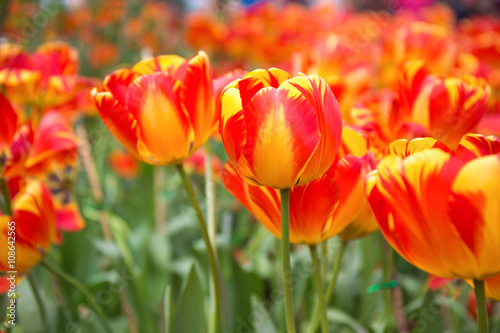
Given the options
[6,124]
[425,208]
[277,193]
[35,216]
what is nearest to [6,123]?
[6,124]

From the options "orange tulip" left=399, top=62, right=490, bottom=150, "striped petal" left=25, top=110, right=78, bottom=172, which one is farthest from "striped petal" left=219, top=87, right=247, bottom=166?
"striped petal" left=25, top=110, right=78, bottom=172

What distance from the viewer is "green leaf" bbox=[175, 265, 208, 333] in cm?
51

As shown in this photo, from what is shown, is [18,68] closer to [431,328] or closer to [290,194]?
[290,194]

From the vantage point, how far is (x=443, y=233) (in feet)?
0.95

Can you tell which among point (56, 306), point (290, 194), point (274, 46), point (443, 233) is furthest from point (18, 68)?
point (274, 46)

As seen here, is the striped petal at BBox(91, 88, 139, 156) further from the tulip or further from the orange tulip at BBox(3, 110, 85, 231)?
the tulip

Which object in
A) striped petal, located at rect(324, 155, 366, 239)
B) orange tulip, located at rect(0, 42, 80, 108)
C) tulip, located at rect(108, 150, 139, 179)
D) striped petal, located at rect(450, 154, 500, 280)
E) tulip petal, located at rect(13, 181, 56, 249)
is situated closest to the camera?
striped petal, located at rect(450, 154, 500, 280)

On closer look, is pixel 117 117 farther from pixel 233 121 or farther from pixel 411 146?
pixel 411 146

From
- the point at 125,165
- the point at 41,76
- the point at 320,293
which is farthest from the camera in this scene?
the point at 125,165

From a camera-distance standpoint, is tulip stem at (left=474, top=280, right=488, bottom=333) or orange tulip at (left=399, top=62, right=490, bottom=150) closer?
tulip stem at (left=474, top=280, right=488, bottom=333)

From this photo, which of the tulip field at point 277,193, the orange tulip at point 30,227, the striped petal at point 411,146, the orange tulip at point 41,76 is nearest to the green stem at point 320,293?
the tulip field at point 277,193

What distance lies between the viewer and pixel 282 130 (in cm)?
32

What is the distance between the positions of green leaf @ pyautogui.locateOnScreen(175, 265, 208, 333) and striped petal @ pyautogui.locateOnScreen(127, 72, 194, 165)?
0.16m

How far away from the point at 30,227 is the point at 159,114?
0.62ft
